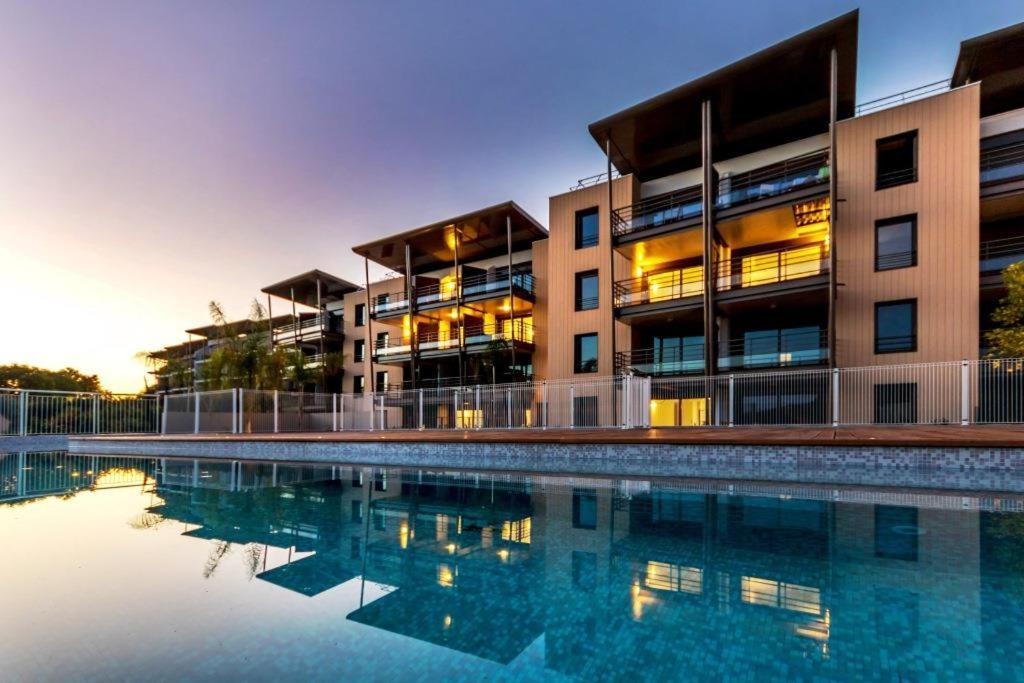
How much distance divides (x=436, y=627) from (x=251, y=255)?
27836 millimetres

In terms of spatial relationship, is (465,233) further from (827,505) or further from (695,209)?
(827,505)

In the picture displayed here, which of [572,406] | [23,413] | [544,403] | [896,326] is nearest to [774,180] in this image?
[896,326]

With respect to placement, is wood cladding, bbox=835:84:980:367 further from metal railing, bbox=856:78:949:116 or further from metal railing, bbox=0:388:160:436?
metal railing, bbox=0:388:160:436

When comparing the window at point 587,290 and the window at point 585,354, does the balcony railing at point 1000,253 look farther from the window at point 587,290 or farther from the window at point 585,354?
the window at point 585,354

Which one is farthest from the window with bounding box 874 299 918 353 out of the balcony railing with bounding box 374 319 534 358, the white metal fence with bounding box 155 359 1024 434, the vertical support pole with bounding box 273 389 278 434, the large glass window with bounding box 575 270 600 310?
the vertical support pole with bounding box 273 389 278 434

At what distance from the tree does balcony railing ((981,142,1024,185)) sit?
319cm

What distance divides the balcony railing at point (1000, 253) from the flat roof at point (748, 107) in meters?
5.87

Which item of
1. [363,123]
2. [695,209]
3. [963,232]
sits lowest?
[963,232]

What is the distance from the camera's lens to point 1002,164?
1299 centimetres

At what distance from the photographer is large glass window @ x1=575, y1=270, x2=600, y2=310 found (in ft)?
61.4

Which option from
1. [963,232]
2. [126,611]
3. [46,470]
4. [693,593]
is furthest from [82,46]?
[963,232]

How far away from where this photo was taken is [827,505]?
6145mm

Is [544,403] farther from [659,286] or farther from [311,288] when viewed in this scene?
[311,288]

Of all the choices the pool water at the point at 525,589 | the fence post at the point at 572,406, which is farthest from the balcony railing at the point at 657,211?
the pool water at the point at 525,589
